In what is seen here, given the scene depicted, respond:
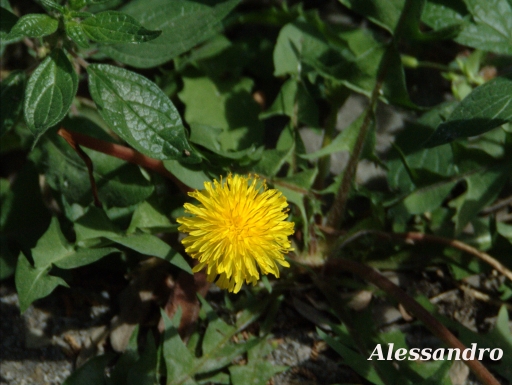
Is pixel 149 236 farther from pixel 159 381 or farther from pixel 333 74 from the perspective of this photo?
pixel 333 74

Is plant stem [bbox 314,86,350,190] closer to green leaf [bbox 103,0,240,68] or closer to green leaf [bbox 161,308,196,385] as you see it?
green leaf [bbox 103,0,240,68]

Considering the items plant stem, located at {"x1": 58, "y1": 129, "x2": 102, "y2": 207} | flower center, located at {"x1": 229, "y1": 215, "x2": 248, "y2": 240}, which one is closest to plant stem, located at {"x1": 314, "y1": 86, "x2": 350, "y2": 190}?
flower center, located at {"x1": 229, "y1": 215, "x2": 248, "y2": 240}

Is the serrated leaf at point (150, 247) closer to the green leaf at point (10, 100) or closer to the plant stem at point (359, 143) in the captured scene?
the green leaf at point (10, 100)

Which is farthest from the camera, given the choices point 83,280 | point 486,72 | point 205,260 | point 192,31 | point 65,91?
point 486,72

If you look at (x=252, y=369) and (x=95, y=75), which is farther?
(x=252, y=369)

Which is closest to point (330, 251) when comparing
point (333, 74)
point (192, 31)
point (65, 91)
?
point (333, 74)

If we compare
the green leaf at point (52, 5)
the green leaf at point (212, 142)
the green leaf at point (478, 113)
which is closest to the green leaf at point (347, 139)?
the green leaf at point (212, 142)

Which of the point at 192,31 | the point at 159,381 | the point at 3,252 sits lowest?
the point at 159,381
